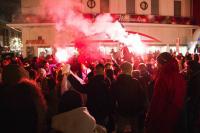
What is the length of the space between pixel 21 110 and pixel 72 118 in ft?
2.01

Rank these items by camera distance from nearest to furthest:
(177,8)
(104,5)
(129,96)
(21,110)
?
(21,110) < (129,96) < (104,5) < (177,8)

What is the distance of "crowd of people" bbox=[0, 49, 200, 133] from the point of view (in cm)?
439

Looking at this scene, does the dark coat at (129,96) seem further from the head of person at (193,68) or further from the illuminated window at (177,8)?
the illuminated window at (177,8)

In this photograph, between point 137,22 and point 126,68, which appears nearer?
point 126,68

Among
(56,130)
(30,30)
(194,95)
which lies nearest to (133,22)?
(30,30)

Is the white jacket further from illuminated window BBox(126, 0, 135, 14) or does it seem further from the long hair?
illuminated window BBox(126, 0, 135, 14)

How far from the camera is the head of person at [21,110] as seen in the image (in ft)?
14.3

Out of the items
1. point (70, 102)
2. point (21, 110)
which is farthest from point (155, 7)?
point (21, 110)

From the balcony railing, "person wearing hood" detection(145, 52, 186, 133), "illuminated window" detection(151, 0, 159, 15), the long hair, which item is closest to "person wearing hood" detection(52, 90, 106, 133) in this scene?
"person wearing hood" detection(145, 52, 186, 133)

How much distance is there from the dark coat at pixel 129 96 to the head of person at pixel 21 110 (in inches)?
99.7

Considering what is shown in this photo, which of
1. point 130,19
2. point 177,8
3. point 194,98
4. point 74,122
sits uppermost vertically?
point 177,8

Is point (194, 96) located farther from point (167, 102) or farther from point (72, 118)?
point (72, 118)

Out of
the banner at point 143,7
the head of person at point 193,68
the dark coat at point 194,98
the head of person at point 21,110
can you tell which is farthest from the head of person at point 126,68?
the banner at point 143,7

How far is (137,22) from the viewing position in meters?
33.2
